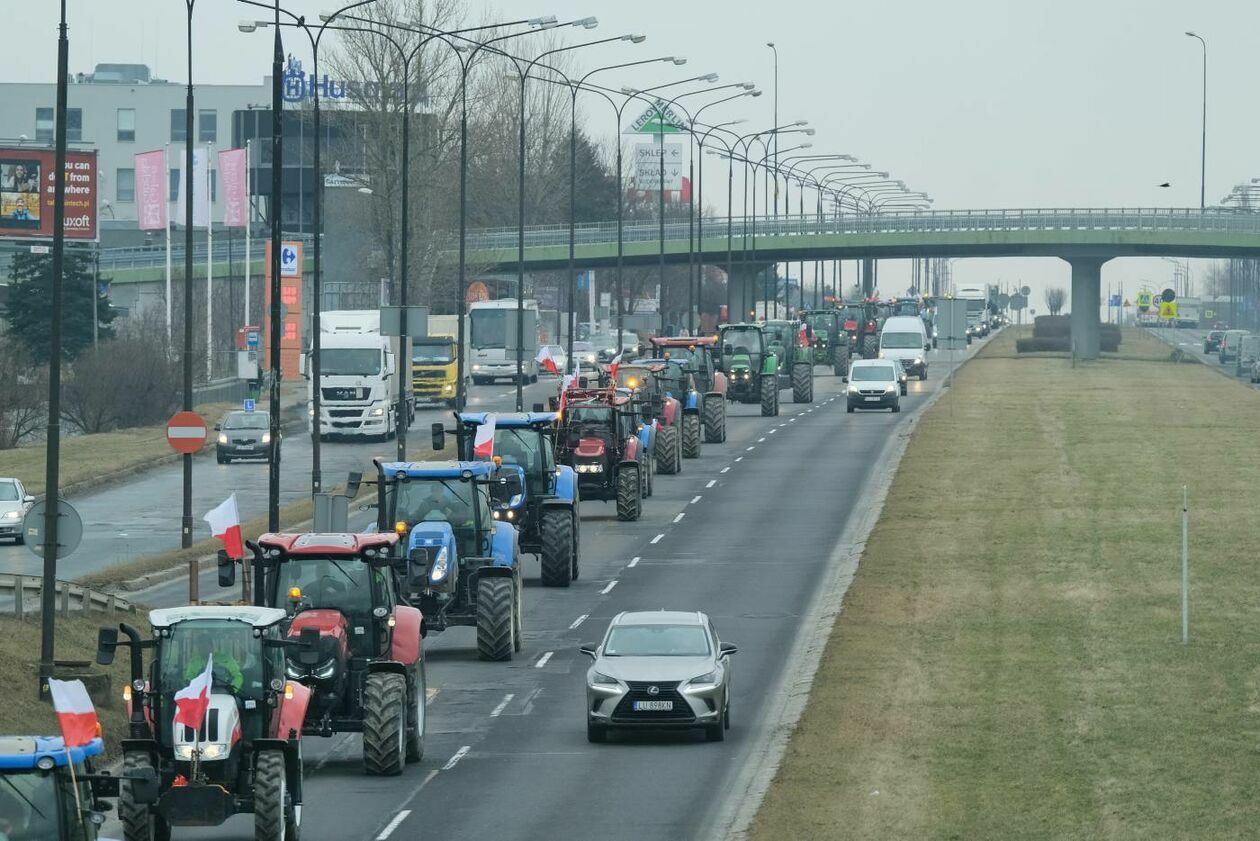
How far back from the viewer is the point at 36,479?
2591 inches

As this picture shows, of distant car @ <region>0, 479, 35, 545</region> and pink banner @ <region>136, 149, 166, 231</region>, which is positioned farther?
pink banner @ <region>136, 149, 166, 231</region>

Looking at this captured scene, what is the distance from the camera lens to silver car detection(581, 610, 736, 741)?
27.2m

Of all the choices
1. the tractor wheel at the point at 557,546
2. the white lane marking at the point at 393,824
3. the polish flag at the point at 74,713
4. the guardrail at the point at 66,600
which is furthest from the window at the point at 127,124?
the polish flag at the point at 74,713

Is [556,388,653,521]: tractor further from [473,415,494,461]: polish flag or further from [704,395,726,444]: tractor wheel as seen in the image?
[704,395,726,444]: tractor wheel

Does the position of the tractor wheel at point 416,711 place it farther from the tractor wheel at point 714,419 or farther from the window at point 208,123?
the window at point 208,123

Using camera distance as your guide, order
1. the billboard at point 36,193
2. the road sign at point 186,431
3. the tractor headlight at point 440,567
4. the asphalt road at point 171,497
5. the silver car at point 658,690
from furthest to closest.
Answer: the billboard at point 36,193
the asphalt road at point 171,497
the road sign at point 186,431
the tractor headlight at point 440,567
the silver car at point 658,690

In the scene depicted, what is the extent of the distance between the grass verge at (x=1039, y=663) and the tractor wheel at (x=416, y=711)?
4153 millimetres

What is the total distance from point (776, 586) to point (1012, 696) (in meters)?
12.0

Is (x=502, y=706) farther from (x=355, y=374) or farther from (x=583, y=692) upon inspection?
(x=355, y=374)

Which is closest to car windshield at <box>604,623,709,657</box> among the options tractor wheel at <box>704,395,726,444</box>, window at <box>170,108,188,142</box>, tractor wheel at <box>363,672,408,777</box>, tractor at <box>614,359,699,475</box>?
tractor wheel at <box>363,672,408,777</box>

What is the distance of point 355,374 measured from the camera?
244ft

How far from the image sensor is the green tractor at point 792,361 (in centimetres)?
8344

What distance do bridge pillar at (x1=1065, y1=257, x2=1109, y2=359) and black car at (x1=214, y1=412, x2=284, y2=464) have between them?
6994cm

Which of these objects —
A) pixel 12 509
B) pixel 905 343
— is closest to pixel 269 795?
pixel 12 509
